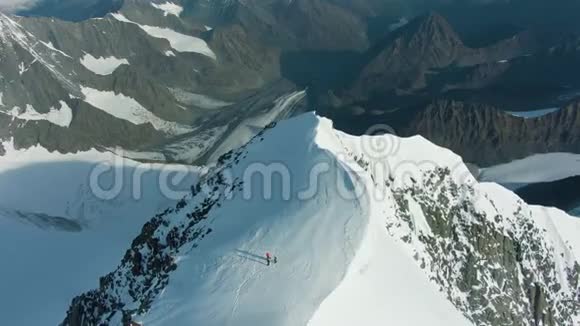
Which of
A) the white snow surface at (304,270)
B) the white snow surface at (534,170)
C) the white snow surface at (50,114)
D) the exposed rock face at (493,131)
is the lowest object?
the white snow surface at (304,270)

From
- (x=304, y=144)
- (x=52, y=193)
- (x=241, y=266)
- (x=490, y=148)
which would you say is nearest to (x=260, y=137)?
(x=304, y=144)

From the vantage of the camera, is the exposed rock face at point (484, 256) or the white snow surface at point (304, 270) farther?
the exposed rock face at point (484, 256)

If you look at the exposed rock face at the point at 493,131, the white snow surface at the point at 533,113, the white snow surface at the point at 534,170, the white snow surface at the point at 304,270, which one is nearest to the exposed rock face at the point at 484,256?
the white snow surface at the point at 304,270

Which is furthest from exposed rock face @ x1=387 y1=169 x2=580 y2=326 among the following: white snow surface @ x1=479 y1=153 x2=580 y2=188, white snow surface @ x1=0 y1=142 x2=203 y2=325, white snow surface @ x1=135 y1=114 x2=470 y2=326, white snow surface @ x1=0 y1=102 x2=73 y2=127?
white snow surface @ x1=0 y1=102 x2=73 y2=127

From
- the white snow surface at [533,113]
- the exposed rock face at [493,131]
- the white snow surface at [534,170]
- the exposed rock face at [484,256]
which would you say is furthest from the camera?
the white snow surface at [533,113]

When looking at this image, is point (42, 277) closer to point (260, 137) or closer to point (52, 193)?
point (52, 193)

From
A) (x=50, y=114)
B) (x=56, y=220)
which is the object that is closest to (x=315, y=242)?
(x=56, y=220)

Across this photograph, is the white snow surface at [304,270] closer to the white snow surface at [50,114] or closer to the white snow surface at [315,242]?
the white snow surface at [315,242]

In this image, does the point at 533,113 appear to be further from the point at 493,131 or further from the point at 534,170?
the point at 534,170
